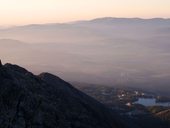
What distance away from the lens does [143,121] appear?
75938 mm

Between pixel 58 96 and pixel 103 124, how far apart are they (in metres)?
4.06

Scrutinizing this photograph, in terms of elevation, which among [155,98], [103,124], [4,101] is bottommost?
[155,98]

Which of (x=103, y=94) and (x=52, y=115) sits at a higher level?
(x=52, y=115)

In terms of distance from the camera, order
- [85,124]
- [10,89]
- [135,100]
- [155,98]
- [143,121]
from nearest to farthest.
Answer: [10,89], [85,124], [143,121], [135,100], [155,98]

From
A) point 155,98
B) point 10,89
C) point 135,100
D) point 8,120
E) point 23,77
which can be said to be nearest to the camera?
point 8,120

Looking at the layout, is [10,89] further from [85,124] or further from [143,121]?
[143,121]

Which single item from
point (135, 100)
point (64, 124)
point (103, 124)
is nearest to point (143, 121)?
point (103, 124)

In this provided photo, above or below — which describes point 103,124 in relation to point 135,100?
above

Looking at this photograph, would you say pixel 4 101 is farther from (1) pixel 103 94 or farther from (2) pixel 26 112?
(1) pixel 103 94

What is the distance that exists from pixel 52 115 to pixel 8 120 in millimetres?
3245

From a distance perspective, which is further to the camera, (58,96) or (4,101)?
Result: (58,96)

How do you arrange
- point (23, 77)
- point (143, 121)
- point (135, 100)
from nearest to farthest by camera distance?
point (23, 77) < point (143, 121) < point (135, 100)

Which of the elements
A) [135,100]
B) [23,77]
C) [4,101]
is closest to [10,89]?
[4,101]

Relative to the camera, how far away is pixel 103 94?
152500mm
